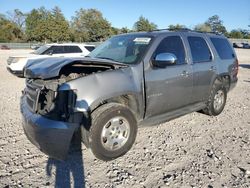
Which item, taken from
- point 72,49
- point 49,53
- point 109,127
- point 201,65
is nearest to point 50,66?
point 109,127

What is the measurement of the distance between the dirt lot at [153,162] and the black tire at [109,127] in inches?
5.9

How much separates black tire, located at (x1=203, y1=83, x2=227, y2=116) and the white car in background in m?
9.08

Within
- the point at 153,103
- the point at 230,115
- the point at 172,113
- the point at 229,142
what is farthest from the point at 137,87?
the point at 230,115

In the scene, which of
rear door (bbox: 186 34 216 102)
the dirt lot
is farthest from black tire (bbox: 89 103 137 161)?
rear door (bbox: 186 34 216 102)

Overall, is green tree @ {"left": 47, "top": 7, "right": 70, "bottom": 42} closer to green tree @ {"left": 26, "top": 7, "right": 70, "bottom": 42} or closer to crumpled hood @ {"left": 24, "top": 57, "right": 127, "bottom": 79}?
green tree @ {"left": 26, "top": 7, "right": 70, "bottom": 42}

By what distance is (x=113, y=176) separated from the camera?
12.3 feet

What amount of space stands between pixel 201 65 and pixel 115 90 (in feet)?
7.74

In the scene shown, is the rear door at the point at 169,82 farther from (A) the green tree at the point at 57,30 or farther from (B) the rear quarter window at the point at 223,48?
(A) the green tree at the point at 57,30

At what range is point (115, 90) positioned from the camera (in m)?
4.10

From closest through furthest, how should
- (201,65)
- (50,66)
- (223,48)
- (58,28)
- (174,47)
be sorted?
(50,66) < (174,47) < (201,65) < (223,48) < (58,28)

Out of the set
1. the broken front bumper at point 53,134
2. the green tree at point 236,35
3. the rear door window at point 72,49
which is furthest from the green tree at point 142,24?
the broken front bumper at point 53,134

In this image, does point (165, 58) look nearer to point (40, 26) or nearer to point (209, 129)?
point (209, 129)

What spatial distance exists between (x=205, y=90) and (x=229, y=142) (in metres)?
1.33

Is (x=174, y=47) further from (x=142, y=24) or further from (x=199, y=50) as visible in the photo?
(x=142, y=24)
